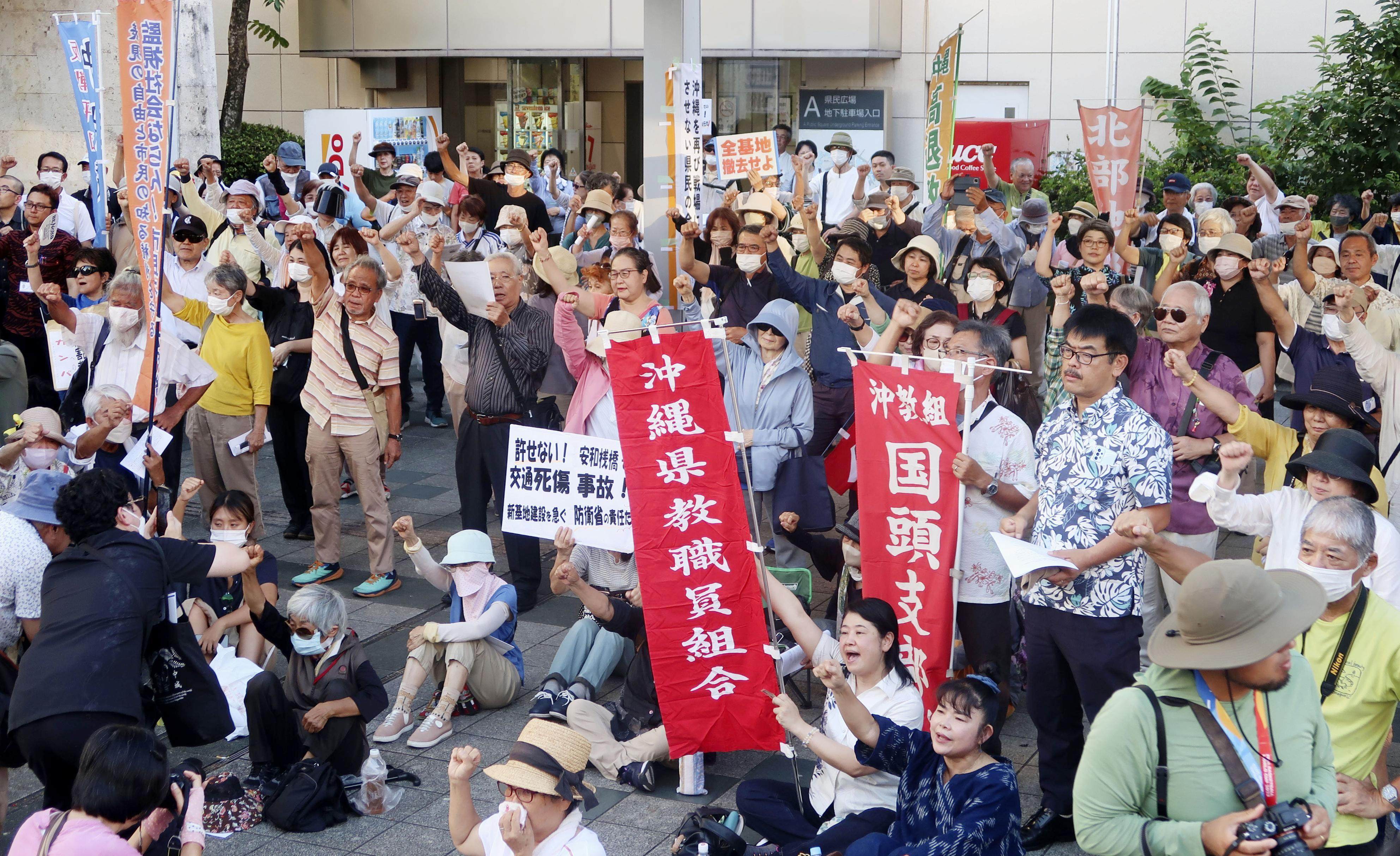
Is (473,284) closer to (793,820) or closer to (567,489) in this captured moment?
(567,489)

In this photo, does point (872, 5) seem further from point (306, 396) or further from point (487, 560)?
point (487, 560)

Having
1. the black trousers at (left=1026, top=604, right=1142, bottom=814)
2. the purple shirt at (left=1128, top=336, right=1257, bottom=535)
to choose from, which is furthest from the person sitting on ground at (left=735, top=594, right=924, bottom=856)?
the purple shirt at (left=1128, top=336, right=1257, bottom=535)

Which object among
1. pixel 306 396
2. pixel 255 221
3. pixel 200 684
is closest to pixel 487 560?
pixel 200 684

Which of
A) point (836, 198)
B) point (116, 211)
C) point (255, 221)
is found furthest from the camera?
point (836, 198)

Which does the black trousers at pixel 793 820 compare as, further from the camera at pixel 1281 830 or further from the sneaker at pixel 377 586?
the sneaker at pixel 377 586

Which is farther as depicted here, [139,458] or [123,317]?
[123,317]

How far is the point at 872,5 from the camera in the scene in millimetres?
19781

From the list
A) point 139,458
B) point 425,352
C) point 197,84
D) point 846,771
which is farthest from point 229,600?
point 197,84

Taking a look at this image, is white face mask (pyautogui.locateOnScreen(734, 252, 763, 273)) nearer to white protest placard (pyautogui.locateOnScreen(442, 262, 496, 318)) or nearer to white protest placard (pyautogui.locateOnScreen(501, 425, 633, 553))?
white protest placard (pyautogui.locateOnScreen(442, 262, 496, 318))

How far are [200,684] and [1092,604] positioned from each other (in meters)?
3.38

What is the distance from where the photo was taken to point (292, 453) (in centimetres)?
891

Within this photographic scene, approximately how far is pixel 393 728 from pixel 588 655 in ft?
3.18

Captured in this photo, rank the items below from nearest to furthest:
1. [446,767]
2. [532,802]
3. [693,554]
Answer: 1. [532,802]
2. [693,554]
3. [446,767]

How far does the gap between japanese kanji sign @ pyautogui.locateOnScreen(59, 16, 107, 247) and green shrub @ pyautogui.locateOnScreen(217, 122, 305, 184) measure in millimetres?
6381
